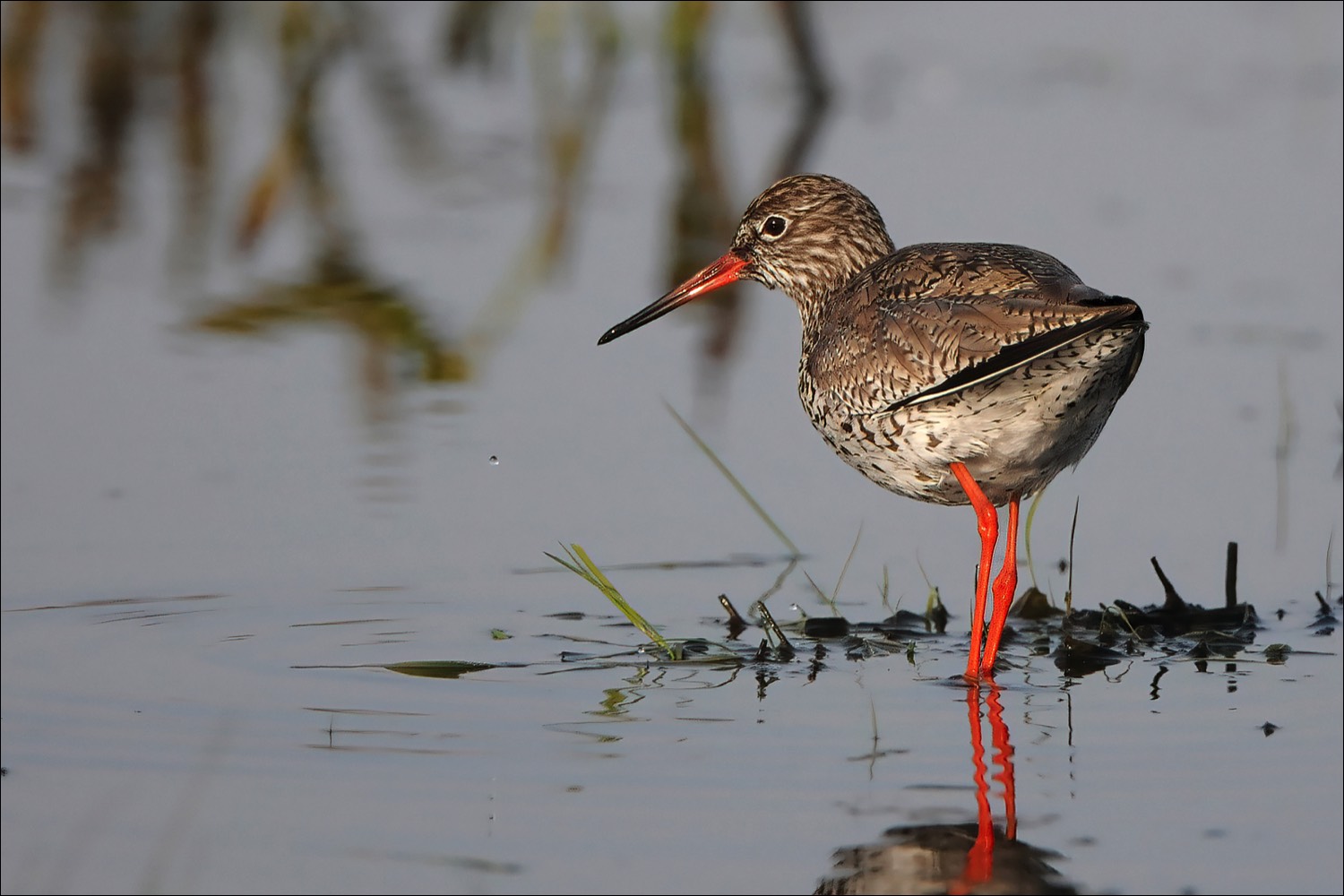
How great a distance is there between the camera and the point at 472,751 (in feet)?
18.8

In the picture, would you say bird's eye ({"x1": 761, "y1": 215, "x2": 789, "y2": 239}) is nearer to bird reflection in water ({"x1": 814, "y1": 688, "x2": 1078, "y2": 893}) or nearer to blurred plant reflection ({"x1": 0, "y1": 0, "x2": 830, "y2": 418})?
blurred plant reflection ({"x1": 0, "y1": 0, "x2": 830, "y2": 418})

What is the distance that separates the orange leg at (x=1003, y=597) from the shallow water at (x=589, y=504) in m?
0.09

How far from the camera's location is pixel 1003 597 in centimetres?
687

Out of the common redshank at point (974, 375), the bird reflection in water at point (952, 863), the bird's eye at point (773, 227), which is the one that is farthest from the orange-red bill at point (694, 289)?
the bird reflection in water at point (952, 863)

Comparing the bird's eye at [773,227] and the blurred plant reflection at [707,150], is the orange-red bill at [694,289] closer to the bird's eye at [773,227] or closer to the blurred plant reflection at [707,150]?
the bird's eye at [773,227]

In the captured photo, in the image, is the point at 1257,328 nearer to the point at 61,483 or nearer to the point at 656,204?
the point at 656,204

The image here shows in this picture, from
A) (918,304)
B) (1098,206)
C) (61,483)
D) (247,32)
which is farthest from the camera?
(247,32)

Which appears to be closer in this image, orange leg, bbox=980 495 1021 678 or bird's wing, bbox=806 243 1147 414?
bird's wing, bbox=806 243 1147 414

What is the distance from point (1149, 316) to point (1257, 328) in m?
0.55

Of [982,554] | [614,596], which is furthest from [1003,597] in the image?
[614,596]

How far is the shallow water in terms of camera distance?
5.34 m

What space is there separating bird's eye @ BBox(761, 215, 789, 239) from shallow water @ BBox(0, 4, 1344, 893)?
3.55 feet

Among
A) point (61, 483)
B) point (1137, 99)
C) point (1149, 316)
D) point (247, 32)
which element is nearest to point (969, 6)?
point (1137, 99)

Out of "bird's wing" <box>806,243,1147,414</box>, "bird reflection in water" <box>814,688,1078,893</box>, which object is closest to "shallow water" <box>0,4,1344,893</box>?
"bird reflection in water" <box>814,688,1078,893</box>
